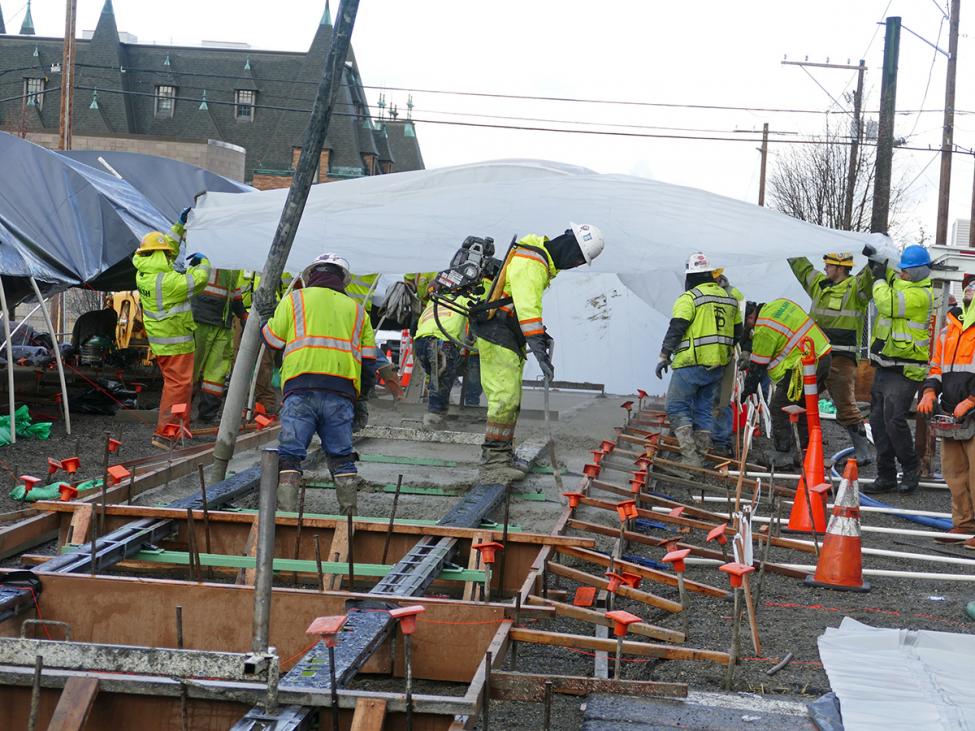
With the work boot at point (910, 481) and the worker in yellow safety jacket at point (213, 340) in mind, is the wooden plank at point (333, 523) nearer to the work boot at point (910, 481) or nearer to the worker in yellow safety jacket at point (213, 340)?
the work boot at point (910, 481)

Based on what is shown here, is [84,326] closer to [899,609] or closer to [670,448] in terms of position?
[670,448]

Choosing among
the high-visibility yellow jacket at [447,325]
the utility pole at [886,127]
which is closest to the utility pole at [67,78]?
the high-visibility yellow jacket at [447,325]

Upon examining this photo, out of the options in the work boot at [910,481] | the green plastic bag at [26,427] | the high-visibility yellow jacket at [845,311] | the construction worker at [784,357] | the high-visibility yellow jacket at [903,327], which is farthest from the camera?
the high-visibility yellow jacket at [845,311]

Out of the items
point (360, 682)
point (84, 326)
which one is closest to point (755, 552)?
point (360, 682)

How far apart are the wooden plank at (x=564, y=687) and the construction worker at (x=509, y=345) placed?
4769mm

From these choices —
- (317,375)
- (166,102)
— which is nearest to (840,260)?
(317,375)

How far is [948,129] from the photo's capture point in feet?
88.1

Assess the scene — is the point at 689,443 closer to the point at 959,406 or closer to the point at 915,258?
the point at 915,258

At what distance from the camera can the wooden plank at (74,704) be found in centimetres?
376

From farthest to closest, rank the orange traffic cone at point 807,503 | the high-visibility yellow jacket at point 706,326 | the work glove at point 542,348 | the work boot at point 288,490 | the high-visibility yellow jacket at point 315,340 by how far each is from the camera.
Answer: the high-visibility yellow jacket at point 706,326 → the work glove at point 542,348 → the orange traffic cone at point 807,503 → the high-visibility yellow jacket at point 315,340 → the work boot at point 288,490

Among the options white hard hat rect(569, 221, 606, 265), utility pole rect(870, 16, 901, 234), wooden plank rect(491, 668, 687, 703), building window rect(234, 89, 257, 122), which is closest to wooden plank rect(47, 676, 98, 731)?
wooden plank rect(491, 668, 687, 703)

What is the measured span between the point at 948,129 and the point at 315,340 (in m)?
22.8

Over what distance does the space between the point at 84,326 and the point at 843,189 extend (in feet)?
77.6

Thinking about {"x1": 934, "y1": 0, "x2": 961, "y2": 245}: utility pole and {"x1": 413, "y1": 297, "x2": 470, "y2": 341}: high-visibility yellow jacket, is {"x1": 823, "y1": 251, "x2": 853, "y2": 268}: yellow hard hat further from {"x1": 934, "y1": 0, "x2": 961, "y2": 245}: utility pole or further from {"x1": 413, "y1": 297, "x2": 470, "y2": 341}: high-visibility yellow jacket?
{"x1": 934, "y1": 0, "x2": 961, "y2": 245}: utility pole
